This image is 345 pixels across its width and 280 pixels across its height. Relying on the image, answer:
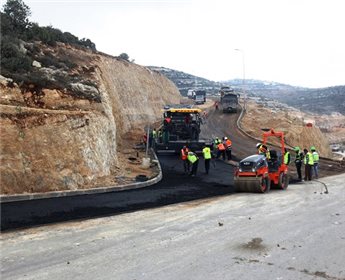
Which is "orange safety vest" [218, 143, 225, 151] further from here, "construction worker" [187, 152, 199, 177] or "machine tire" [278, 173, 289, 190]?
"machine tire" [278, 173, 289, 190]

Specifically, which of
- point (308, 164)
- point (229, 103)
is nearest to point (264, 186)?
point (308, 164)

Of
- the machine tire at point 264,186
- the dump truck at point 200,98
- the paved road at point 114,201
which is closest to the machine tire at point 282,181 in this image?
the machine tire at point 264,186

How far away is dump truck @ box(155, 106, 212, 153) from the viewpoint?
1166 inches

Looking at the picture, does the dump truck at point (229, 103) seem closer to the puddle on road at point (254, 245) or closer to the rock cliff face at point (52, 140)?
the rock cliff face at point (52, 140)

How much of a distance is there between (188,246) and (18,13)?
2426cm

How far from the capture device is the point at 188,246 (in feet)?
31.9

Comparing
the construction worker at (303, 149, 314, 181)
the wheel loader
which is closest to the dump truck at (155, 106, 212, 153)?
the construction worker at (303, 149, 314, 181)

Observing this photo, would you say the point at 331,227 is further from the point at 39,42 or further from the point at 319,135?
the point at 319,135

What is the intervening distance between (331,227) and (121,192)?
814 centimetres

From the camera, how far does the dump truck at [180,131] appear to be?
2961 centimetres

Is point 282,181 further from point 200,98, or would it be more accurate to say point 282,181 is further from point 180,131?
point 200,98

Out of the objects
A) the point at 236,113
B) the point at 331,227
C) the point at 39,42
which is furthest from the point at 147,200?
the point at 236,113

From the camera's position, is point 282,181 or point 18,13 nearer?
point 282,181

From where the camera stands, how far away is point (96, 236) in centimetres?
1045
